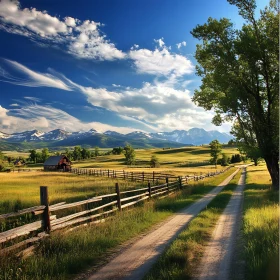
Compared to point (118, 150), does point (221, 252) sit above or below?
below

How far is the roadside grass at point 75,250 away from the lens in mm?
6855

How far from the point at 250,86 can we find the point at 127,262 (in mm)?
17976

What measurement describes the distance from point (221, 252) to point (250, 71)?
16253 mm

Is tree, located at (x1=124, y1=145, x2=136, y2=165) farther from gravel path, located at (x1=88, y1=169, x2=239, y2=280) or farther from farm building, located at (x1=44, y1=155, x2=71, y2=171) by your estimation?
gravel path, located at (x1=88, y1=169, x2=239, y2=280)

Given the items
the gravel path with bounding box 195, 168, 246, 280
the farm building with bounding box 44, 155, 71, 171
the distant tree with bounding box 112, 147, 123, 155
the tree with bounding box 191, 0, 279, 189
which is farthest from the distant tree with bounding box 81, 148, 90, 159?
the gravel path with bounding box 195, 168, 246, 280

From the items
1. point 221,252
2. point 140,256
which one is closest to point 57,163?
point 140,256

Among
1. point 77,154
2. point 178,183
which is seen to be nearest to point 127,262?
point 178,183

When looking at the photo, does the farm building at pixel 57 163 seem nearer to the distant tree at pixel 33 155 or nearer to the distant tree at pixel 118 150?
the distant tree at pixel 33 155

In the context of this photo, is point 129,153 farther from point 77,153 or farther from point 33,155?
point 33,155

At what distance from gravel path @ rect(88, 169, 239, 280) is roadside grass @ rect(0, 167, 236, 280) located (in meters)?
0.56

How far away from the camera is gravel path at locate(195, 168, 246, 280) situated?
6.65 m

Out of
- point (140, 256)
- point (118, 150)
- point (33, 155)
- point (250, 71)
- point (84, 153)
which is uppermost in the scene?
point (250, 71)

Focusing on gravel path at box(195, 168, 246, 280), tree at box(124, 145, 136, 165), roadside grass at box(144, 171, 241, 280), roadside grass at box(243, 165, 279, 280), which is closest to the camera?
roadside grass at box(243, 165, 279, 280)

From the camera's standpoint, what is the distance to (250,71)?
2062 cm
